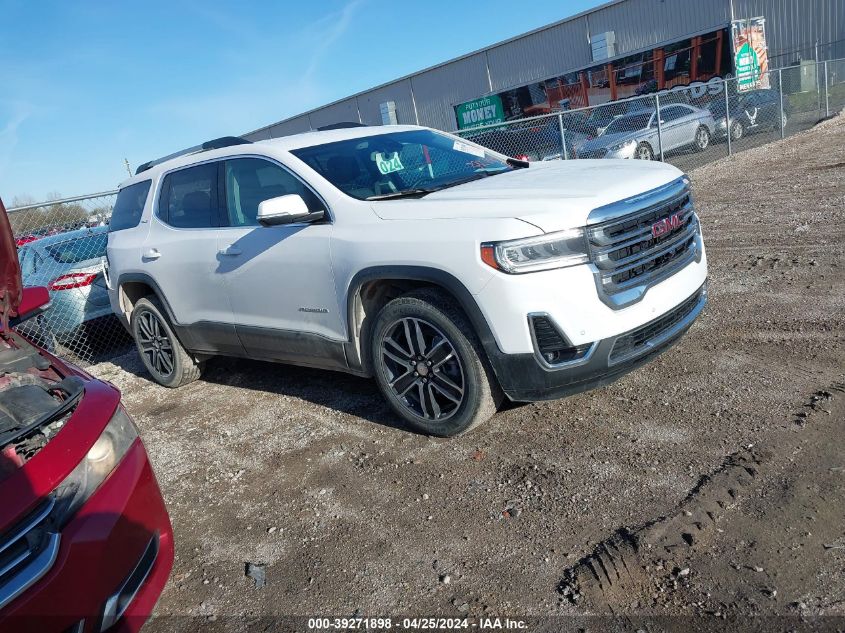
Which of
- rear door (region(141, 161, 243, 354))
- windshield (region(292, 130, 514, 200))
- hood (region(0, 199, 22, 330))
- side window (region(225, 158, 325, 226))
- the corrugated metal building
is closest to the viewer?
hood (region(0, 199, 22, 330))

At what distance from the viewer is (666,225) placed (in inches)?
142

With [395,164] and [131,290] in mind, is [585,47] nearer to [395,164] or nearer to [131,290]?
[131,290]

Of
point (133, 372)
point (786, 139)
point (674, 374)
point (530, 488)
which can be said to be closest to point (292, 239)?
point (530, 488)

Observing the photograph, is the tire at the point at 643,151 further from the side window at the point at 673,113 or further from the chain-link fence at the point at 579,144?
the side window at the point at 673,113

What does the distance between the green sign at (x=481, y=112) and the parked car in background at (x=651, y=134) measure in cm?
1099

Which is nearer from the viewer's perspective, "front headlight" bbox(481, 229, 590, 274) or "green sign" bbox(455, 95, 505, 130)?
"front headlight" bbox(481, 229, 590, 274)

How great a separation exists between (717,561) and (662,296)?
4.75 ft

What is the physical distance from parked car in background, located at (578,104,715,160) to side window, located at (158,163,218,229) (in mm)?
A: 10447

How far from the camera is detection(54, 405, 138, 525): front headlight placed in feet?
7.30

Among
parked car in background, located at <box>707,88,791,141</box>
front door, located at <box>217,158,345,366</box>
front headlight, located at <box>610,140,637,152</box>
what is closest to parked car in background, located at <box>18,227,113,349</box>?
front door, located at <box>217,158,345,366</box>

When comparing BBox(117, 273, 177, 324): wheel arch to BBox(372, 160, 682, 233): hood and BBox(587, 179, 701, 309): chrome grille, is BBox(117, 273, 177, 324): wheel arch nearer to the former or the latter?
BBox(372, 160, 682, 233): hood

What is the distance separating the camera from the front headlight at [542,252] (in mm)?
3203

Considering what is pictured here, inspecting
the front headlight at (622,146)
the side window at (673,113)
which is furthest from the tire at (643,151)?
the side window at (673,113)

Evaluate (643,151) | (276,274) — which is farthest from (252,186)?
(643,151)
